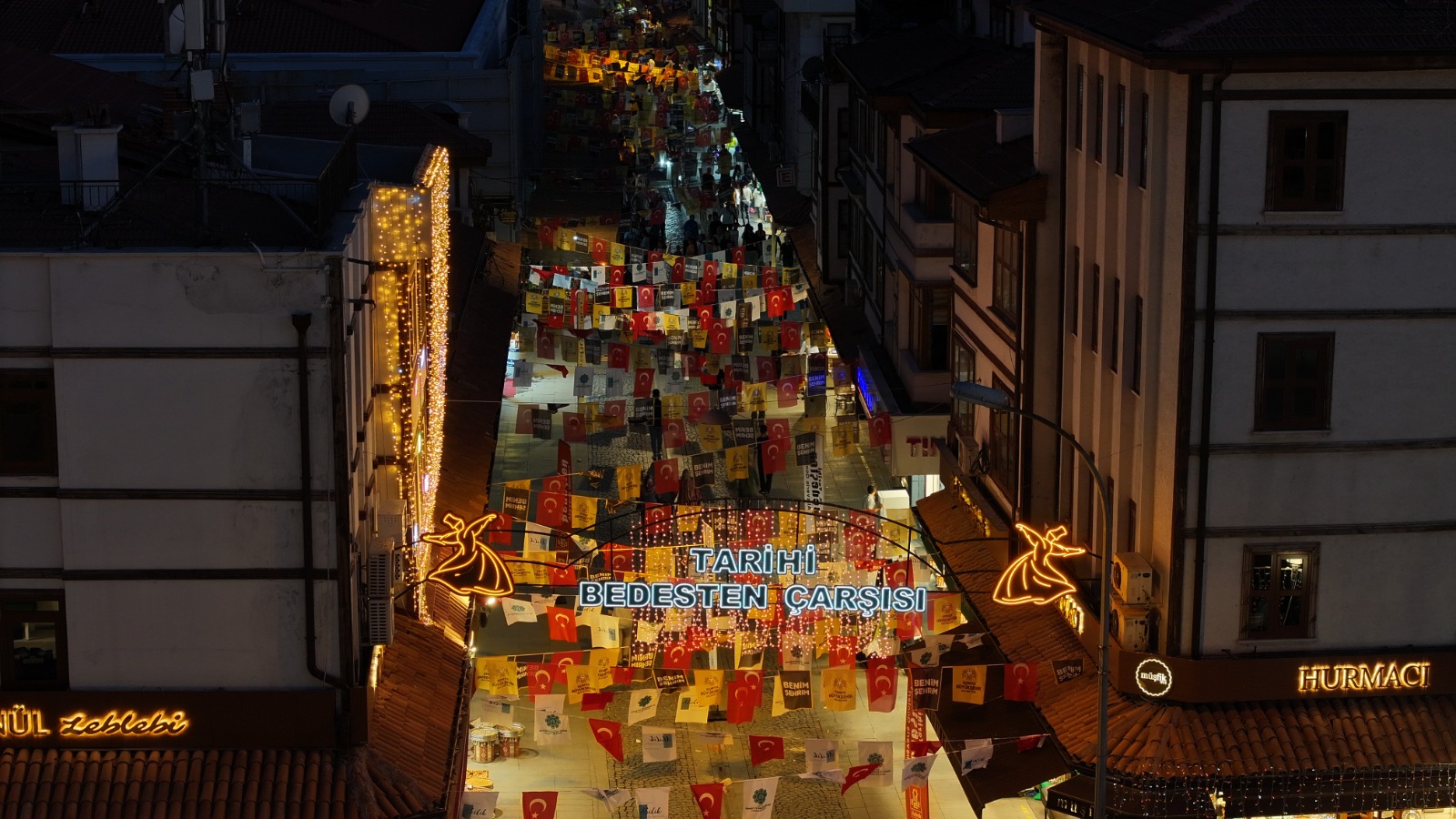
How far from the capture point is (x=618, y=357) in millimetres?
47031

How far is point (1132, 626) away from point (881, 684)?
14.7 feet

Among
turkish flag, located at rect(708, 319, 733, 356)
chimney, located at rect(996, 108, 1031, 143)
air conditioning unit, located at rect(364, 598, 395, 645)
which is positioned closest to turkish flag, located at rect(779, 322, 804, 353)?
turkish flag, located at rect(708, 319, 733, 356)

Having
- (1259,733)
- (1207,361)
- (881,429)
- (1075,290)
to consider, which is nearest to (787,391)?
(881,429)

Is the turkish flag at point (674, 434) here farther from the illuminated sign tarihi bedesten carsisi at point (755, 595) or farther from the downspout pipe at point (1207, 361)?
the downspout pipe at point (1207, 361)

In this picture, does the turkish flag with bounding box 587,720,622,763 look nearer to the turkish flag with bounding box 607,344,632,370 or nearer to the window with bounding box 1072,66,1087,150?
the window with bounding box 1072,66,1087,150

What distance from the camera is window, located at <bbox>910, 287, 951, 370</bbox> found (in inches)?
1630

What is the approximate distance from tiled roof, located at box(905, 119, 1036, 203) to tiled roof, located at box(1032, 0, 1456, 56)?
643 cm

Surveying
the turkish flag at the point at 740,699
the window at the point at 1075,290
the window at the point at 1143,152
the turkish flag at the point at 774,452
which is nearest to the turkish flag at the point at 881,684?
the turkish flag at the point at 740,699

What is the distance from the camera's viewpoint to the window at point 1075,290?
Answer: 96.8 feet

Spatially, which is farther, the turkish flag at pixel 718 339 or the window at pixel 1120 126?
the turkish flag at pixel 718 339

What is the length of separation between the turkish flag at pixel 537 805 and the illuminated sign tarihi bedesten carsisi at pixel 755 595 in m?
3.23

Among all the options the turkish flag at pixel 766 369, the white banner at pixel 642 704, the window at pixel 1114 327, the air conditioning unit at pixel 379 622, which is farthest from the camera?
the turkish flag at pixel 766 369

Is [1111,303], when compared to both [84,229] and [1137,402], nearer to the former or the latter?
[1137,402]

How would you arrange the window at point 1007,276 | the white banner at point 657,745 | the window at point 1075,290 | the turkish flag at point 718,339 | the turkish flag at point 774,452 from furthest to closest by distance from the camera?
the turkish flag at point 718,339 → the turkish flag at point 774,452 → the window at point 1007,276 → the window at point 1075,290 → the white banner at point 657,745
